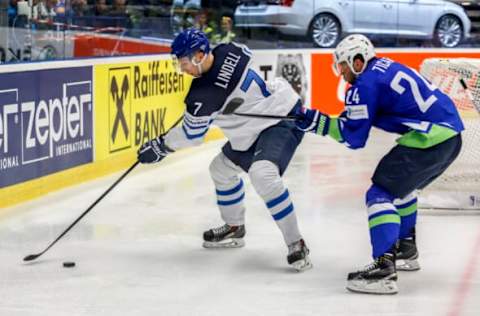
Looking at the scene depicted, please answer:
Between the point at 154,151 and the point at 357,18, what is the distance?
8.87 meters

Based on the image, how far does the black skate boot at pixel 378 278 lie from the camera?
5160 mm

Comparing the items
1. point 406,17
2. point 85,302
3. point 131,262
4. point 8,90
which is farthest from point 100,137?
point 406,17

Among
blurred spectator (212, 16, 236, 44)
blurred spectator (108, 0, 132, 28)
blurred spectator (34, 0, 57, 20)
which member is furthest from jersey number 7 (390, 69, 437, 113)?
blurred spectator (212, 16, 236, 44)

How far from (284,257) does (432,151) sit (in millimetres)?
1170

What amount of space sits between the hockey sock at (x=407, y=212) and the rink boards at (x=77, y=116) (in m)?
2.81

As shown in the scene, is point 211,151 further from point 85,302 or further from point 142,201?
point 85,302

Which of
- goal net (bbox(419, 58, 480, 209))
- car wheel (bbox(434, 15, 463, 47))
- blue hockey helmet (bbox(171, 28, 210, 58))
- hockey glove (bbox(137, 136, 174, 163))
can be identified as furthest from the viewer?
car wheel (bbox(434, 15, 463, 47))

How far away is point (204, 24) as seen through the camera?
490 inches

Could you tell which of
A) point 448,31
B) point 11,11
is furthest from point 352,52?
point 448,31

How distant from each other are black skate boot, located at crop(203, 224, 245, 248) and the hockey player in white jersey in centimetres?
47

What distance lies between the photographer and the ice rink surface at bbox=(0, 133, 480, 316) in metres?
4.98

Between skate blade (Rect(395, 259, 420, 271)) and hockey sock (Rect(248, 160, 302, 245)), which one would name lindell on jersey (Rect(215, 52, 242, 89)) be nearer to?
hockey sock (Rect(248, 160, 302, 245))

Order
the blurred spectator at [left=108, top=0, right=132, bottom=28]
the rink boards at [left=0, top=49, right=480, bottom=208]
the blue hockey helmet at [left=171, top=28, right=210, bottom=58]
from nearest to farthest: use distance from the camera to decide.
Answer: the blue hockey helmet at [left=171, top=28, right=210, bottom=58], the rink boards at [left=0, top=49, right=480, bottom=208], the blurred spectator at [left=108, top=0, right=132, bottom=28]

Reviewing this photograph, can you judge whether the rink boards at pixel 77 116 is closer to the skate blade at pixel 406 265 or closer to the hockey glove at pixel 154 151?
the hockey glove at pixel 154 151
